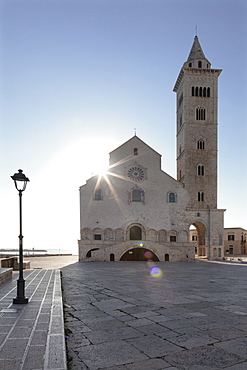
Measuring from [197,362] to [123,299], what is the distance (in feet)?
19.4

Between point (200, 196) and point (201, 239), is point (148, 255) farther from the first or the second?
point (200, 196)

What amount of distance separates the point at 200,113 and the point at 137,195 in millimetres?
17303

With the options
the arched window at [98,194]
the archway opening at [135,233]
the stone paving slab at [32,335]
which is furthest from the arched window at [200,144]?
the stone paving slab at [32,335]

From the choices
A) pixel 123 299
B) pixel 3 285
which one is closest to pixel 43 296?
pixel 123 299

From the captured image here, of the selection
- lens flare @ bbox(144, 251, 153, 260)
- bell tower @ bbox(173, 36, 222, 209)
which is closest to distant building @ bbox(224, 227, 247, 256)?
bell tower @ bbox(173, 36, 222, 209)

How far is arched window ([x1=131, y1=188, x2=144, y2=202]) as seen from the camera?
43.6 meters

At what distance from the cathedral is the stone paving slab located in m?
30.1

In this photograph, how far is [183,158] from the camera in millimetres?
48406

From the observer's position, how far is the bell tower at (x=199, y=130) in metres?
46.8

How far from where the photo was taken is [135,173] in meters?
44.2

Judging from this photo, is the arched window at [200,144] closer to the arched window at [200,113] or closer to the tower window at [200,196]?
the arched window at [200,113]

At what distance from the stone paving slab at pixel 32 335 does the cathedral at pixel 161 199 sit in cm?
3014

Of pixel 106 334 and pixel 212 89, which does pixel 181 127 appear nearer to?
pixel 212 89

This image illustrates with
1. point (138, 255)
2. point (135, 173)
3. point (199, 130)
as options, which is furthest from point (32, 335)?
point (199, 130)
